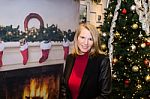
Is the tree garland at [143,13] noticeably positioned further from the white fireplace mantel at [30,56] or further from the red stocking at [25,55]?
the red stocking at [25,55]

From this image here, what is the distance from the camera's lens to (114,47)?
12.3 ft

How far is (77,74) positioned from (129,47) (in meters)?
1.51

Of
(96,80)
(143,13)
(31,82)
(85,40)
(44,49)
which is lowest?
(31,82)

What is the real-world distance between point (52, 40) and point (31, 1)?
2.29 feet

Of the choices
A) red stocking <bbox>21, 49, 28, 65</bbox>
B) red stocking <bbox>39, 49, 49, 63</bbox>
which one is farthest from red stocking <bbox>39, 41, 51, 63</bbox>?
red stocking <bbox>21, 49, 28, 65</bbox>

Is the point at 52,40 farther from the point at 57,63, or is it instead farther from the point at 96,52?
the point at 96,52

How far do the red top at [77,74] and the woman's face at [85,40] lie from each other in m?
0.08

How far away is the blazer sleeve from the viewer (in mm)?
2201

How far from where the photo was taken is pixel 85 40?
229 cm

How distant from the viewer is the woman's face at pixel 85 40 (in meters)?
2.28

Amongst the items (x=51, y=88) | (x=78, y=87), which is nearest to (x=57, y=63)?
(x=51, y=88)

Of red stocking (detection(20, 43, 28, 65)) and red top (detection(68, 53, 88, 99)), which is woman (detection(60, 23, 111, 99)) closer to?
red top (detection(68, 53, 88, 99))

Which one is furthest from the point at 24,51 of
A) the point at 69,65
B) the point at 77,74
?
the point at 77,74

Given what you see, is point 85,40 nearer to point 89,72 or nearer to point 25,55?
point 89,72
